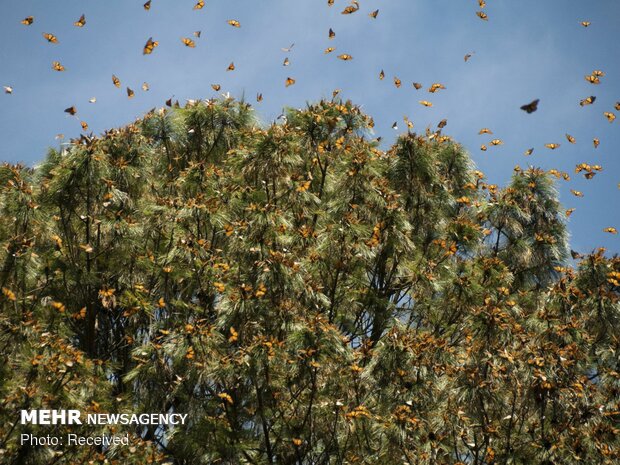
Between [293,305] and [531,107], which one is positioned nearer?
[293,305]

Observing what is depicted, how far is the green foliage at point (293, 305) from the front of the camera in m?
6.71

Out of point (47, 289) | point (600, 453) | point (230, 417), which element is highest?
point (47, 289)

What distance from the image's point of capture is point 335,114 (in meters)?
9.95

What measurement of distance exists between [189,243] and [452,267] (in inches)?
133

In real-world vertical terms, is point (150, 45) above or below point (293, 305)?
above

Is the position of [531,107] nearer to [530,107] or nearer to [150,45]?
[530,107]

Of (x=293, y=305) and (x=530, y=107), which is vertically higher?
(x=530, y=107)

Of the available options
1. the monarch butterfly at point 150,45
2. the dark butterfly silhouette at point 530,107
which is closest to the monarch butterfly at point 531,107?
the dark butterfly silhouette at point 530,107

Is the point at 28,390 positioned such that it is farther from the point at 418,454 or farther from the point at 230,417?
the point at 418,454

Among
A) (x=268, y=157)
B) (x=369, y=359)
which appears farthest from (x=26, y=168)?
(x=369, y=359)

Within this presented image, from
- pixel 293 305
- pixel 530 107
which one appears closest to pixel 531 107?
pixel 530 107

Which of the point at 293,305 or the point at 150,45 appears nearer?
the point at 293,305

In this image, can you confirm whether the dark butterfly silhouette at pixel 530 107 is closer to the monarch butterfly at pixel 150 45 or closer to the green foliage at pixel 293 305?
the green foliage at pixel 293 305

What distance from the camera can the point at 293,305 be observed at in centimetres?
710
